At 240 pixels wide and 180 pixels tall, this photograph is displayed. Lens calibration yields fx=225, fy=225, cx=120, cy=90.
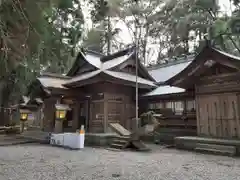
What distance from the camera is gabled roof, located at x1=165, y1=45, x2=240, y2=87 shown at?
8.53 metres

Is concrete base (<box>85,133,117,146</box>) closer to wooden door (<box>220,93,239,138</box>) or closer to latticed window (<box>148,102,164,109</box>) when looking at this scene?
latticed window (<box>148,102,164,109</box>)

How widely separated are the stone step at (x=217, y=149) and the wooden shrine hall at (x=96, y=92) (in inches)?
158

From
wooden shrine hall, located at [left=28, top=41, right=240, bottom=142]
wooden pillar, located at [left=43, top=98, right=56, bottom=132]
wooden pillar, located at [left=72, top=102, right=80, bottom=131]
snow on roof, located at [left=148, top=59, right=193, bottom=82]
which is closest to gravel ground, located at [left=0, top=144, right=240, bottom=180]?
wooden shrine hall, located at [left=28, top=41, right=240, bottom=142]

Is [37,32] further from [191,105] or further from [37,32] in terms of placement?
[191,105]

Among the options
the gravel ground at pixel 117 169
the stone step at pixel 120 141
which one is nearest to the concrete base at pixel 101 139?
the stone step at pixel 120 141

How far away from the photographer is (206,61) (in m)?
9.52

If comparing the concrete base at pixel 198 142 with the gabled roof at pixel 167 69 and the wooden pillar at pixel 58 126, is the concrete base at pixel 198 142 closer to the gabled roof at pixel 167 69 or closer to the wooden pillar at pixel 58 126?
the gabled roof at pixel 167 69

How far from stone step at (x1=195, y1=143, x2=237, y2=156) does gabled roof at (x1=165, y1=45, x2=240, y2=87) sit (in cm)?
294

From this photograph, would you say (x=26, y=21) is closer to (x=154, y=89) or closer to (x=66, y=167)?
(x=66, y=167)

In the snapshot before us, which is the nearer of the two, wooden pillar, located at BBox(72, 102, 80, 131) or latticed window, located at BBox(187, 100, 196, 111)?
latticed window, located at BBox(187, 100, 196, 111)

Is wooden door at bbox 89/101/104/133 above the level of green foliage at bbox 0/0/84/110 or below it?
below

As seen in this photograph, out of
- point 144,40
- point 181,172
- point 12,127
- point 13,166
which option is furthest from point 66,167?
point 144,40

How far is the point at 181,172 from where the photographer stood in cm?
525

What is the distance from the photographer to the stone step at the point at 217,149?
7745 mm
